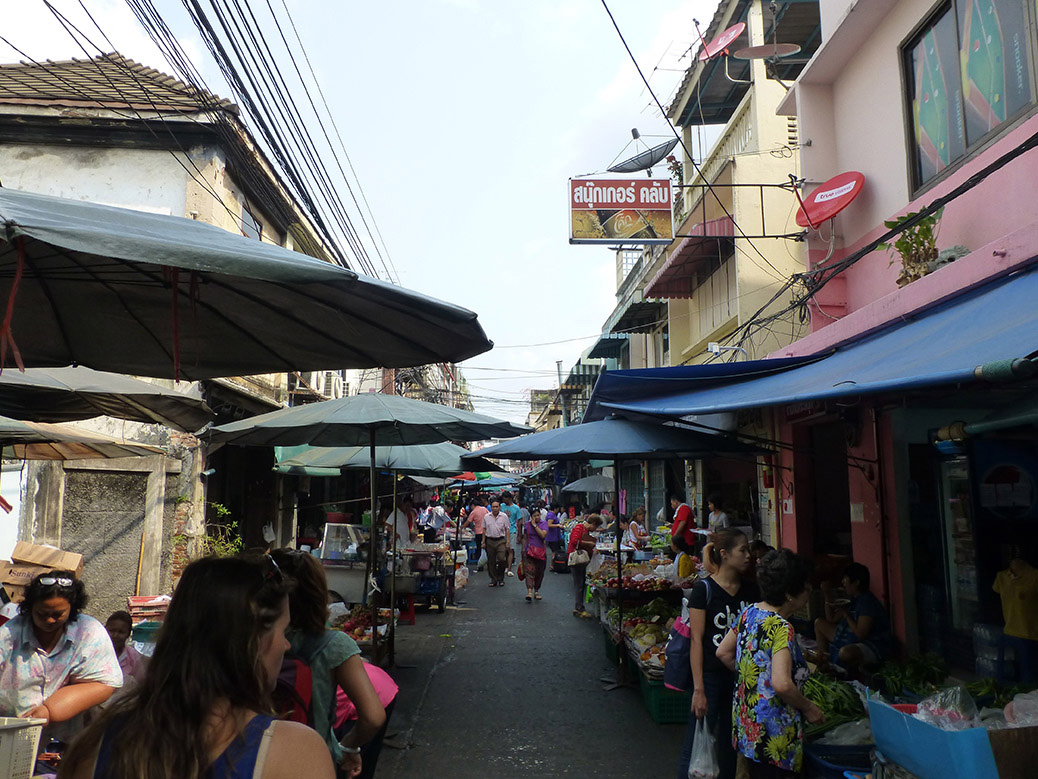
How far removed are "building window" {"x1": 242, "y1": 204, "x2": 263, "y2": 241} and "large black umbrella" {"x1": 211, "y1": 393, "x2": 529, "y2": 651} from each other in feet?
25.3

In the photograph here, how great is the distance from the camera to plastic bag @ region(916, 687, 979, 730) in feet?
11.1

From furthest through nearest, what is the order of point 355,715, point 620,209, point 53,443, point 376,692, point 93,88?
point 620,209 → point 93,88 → point 53,443 → point 355,715 → point 376,692

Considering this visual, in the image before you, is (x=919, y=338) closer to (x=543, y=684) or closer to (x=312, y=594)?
(x=312, y=594)

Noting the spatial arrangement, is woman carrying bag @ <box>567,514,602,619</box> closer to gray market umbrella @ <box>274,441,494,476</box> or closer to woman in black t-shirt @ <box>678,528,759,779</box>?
gray market umbrella @ <box>274,441,494,476</box>

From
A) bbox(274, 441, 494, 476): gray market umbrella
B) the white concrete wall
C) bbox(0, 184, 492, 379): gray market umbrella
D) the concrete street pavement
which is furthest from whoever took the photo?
the white concrete wall

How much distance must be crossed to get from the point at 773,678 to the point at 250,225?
1329 cm

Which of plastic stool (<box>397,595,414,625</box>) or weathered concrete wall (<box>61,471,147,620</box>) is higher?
weathered concrete wall (<box>61,471,147,620</box>)

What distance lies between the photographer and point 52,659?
367 cm

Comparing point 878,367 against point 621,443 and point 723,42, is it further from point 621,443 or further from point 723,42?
point 723,42

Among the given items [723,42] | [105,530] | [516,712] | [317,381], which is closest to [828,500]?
[516,712]

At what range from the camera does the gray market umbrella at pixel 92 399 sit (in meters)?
4.88

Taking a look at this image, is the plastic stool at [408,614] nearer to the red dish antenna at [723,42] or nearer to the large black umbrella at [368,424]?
the large black umbrella at [368,424]

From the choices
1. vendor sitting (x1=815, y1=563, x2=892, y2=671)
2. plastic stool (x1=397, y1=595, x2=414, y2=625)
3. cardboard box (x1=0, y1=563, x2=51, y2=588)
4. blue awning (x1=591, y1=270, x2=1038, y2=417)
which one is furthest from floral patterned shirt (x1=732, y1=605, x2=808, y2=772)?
plastic stool (x1=397, y1=595, x2=414, y2=625)

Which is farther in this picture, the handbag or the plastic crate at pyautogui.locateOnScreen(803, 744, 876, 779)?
the handbag
